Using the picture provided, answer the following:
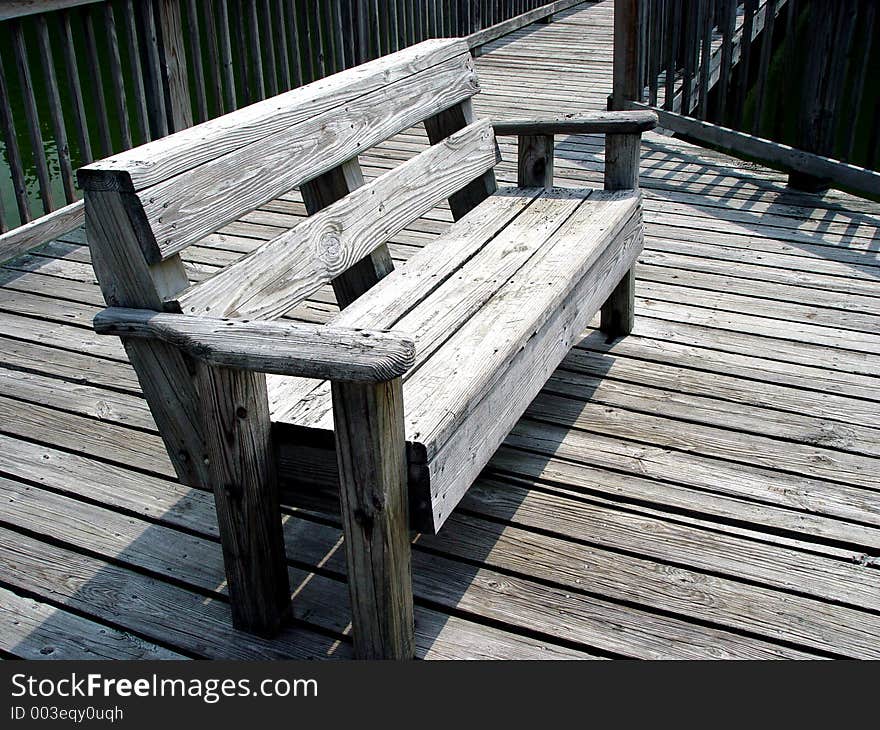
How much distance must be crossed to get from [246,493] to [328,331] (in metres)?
0.42

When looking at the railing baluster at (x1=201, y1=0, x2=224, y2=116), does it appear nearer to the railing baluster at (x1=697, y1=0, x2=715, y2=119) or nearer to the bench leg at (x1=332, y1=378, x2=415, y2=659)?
the railing baluster at (x1=697, y1=0, x2=715, y2=119)

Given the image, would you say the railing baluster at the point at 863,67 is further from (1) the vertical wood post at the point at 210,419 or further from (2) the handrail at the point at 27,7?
(1) the vertical wood post at the point at 210,419

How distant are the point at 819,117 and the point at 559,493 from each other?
273cm

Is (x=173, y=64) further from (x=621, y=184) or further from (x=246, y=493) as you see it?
(x=246, y=493)

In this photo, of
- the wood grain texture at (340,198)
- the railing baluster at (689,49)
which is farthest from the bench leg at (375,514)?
the railing baluster at (689,49)

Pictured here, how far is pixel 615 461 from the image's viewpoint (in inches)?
102

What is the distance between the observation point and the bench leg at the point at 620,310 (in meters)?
3.18

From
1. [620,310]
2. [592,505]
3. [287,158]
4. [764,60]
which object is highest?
[287,158]

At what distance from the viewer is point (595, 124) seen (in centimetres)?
295

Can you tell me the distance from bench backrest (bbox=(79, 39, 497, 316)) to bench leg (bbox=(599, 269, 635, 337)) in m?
0.58

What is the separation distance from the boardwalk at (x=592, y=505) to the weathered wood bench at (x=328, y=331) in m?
0.29

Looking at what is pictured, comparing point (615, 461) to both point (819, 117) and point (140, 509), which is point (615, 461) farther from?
point (819, 117)

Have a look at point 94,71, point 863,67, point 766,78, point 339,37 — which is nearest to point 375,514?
point 94,71

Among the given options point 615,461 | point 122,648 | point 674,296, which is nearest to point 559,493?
point 615,461
